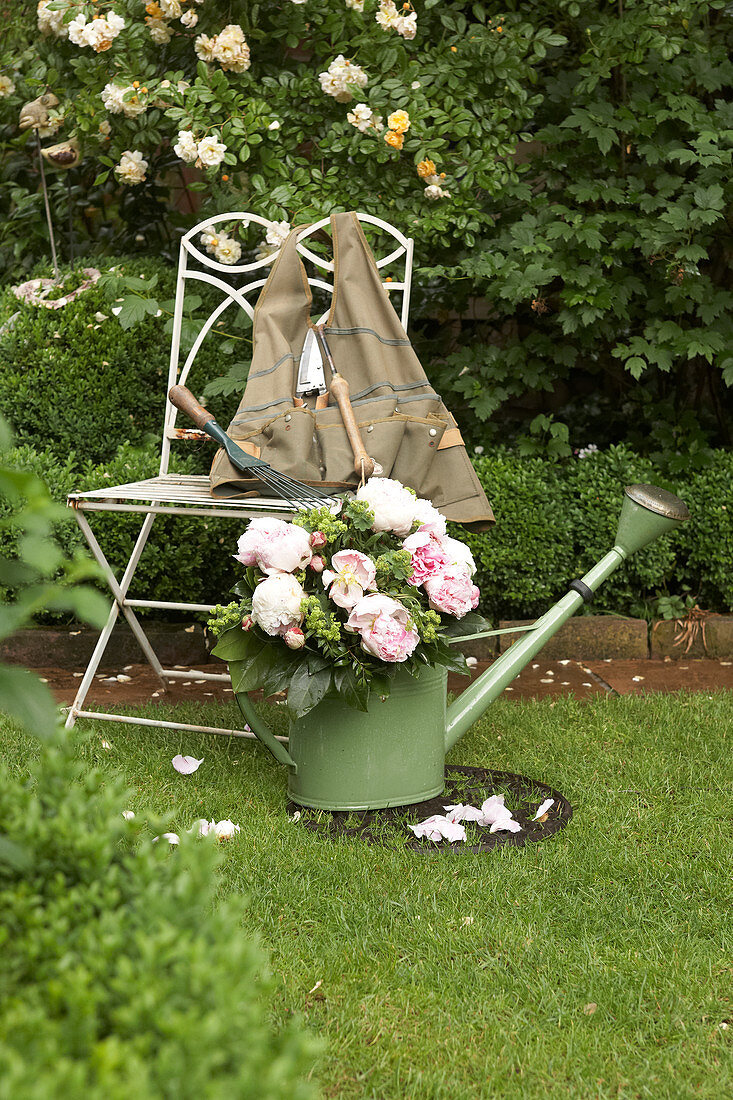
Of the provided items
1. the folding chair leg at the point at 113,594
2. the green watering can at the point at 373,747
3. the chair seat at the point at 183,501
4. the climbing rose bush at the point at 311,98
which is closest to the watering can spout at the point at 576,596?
the green watering can at the point at 373,747

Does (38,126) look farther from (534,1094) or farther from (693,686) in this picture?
(534,1094)

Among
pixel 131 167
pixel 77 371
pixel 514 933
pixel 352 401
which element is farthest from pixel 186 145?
pixel 514 933

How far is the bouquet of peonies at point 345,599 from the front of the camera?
5.53ft

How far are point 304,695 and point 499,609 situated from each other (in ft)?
5.62

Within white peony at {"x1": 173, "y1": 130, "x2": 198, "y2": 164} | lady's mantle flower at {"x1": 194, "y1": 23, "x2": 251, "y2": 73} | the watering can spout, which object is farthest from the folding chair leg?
lady's mantle flower at {"x1": 194, "y1": 23, "x2": 251, "y2": 73}

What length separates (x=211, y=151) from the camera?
2.84 m

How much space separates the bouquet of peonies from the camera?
66.3 inches

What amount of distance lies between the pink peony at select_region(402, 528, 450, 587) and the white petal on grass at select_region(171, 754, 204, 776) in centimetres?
66

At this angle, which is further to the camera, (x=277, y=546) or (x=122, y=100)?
(x=122, y=100)

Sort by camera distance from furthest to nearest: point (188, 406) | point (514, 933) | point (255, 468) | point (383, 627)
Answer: point (188, 406)
point (255, 468)
point (383, 627)
point (514, 933)

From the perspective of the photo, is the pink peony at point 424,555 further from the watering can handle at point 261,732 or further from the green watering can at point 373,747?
the watering can handle at point 261,732

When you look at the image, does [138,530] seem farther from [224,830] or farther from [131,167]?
[224,830]

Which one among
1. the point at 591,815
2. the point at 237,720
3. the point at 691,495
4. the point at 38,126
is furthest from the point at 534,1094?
the point at 38,126

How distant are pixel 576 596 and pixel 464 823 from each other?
1.71 ft
